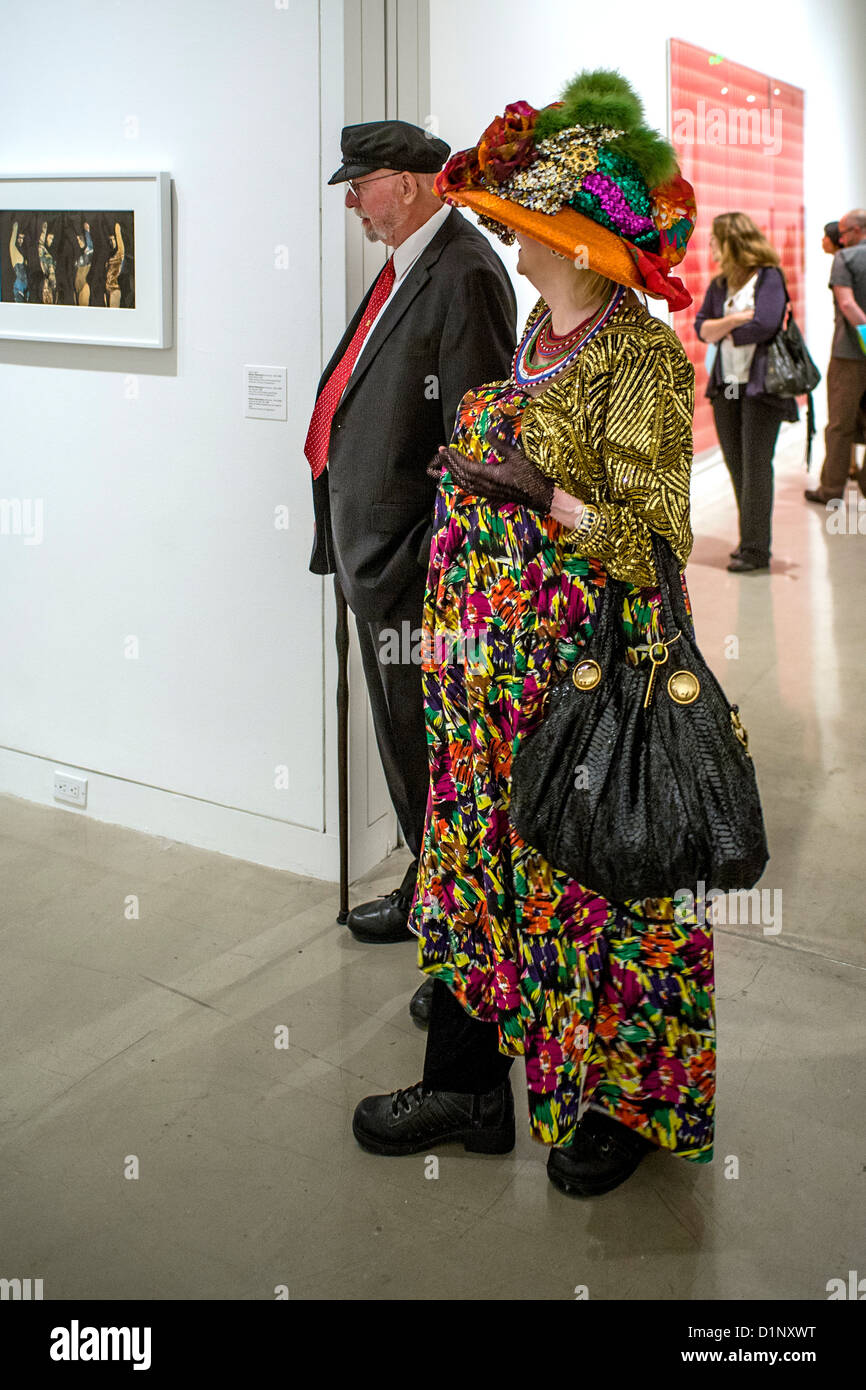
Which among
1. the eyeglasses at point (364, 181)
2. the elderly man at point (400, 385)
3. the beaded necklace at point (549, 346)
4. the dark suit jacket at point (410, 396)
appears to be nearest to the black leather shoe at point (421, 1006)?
the elderly man at point (400, 385)

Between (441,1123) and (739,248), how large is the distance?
16.9 feet

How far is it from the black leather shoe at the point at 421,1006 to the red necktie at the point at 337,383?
1.16 m

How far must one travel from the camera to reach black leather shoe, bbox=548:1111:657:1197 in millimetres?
2293

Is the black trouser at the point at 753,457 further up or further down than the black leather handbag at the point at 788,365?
further down

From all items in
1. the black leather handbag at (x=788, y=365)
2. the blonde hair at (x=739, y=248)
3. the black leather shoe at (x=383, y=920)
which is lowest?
the black leather shoe at (x=383, y=920)

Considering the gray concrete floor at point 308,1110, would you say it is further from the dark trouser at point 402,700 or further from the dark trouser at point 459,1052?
the dark trouser at point 402,700

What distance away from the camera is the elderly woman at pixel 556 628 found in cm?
192

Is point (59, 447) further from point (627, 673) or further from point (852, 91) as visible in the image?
point (852, 91)

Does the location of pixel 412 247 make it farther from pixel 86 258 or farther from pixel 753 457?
pixel 753 457

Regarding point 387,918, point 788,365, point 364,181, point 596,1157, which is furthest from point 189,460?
point 788,365

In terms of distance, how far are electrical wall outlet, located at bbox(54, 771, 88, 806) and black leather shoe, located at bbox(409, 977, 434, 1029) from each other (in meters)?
1.46

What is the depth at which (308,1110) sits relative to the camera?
254 centimetres

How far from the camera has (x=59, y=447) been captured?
12.0 feet
